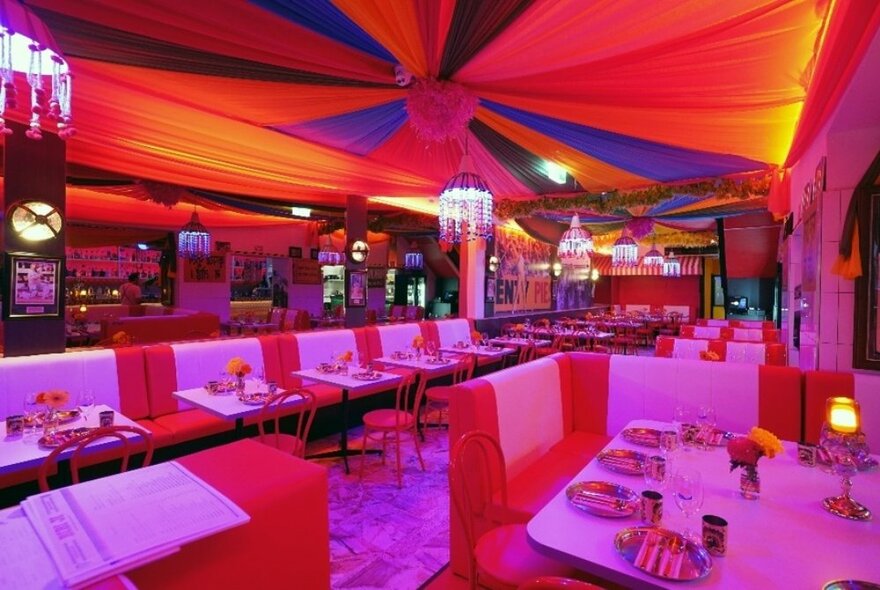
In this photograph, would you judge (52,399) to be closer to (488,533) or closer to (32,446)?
(32,446)

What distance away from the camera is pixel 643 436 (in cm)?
267

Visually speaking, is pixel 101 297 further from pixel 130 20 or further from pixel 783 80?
pixel 783 80

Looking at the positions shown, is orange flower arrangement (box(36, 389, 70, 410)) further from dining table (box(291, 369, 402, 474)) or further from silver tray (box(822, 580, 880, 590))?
silver tray (box(822, 580, 880, 590))

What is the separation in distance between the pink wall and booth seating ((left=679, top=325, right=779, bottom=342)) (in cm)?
910

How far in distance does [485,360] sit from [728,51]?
5347 mm

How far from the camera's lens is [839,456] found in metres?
1.91

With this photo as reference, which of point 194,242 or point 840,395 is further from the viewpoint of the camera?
point 194,242

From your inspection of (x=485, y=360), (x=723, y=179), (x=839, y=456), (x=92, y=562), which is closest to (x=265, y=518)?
(x=92, y=562)

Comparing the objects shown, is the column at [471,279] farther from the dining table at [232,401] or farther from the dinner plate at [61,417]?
the dinner plate at [61,417]

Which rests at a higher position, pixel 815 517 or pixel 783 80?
pixel 783 80

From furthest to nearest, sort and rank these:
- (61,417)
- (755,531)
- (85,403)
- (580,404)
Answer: (580,404) < (85,403) < (61,417) < (755,531)

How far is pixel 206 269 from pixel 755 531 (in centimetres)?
1188

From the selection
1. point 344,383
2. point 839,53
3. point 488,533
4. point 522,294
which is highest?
point 839,53

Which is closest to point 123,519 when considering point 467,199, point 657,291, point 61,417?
point 61,417
